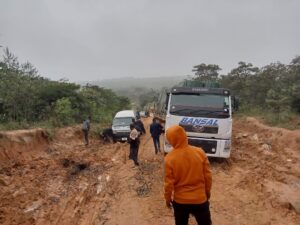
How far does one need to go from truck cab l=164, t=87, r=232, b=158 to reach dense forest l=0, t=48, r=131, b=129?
11434 millimetres

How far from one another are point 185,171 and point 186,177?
8cm

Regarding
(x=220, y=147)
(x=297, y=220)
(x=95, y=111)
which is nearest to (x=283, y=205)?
(x=297, y=220)

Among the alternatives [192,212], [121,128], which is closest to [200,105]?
[192,212]

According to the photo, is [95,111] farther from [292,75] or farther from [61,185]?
[61,185]

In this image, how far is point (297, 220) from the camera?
8.74 m

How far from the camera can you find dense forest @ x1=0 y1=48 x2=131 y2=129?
25.4 metres

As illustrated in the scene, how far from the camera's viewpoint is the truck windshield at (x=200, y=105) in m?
13.7

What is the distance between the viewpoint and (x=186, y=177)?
198 inches

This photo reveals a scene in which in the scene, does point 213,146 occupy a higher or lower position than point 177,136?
lower

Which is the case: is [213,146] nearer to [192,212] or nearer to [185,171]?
[192,212]

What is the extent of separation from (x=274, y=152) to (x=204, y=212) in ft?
44.2

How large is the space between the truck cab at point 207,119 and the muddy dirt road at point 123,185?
0.90m

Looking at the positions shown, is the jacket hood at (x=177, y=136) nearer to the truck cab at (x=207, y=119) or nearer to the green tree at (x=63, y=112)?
the truck cab at (x=207, y=119)

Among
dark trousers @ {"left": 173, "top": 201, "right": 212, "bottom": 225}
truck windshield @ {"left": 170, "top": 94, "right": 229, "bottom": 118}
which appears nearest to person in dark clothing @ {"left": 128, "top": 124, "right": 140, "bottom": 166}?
truck windshield @ {"left": 170, "top": 94, "right": 229, "bottom": 118}
